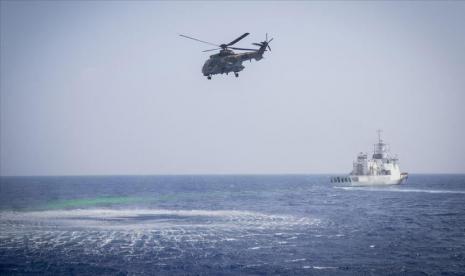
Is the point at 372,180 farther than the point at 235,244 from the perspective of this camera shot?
Yes

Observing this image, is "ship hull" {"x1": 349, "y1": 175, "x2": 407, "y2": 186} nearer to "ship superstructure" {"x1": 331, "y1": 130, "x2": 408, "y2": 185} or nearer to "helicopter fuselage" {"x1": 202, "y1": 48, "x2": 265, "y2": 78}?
"ship superstructure" {"x1": 331, "y1": 130, "x2": 408, "y2": 185}

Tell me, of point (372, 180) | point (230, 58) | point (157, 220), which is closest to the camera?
point (230, 58)

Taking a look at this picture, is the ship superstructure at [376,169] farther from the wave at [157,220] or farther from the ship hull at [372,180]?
the wave at [157,220]

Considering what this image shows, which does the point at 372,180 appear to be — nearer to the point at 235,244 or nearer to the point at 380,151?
the point at 380,151

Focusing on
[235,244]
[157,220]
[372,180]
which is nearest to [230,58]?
[235,244]

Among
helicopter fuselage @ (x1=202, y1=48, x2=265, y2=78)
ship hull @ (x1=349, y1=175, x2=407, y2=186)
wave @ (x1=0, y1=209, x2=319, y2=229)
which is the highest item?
helicopter fuselage @ (x1=202, y1=48, x2=265, y2=78)

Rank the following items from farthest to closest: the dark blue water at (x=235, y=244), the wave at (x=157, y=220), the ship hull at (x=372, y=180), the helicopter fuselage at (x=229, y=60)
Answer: the ship hull at (x=372, y=180)
the wave at (x=157, y=220)
the helicopter fuselage at (x=229, y=60)
the dark blue water at (x=235, y=244)

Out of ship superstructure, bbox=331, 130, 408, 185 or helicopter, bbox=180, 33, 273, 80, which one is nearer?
helicopter, bbox=180, 33, 273, 80

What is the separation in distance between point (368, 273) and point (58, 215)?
4108cm

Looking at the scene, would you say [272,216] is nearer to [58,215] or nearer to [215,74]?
[215,74]

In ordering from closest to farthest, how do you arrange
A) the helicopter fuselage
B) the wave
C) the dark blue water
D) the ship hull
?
1. the dark blue water
2. the helicopter fuselage
3. the wave
4. the ship hull

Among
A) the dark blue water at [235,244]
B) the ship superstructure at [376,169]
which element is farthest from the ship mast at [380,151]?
the dark blue water at [235,244]

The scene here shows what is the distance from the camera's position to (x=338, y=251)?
27.2 meters

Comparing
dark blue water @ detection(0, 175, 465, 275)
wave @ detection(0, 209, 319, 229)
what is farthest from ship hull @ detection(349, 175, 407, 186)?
wave @ detection(0, 209, 319, 229)
